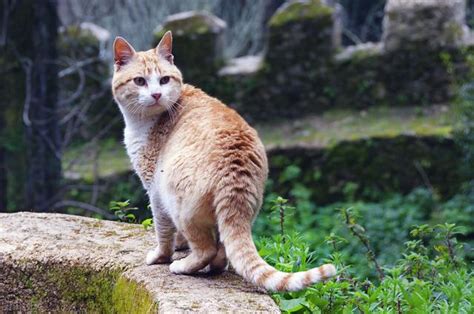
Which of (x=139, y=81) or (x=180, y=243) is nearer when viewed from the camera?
(x=139, y=81)

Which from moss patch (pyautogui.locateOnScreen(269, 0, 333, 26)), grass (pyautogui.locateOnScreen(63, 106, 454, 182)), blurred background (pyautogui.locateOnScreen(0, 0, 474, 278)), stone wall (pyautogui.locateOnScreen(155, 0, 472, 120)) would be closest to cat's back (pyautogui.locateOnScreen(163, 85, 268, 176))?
blurred background (pyautogui.locateOnScreen(0, 0, 474, 278))

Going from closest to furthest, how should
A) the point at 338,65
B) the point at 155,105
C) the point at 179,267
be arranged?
1. the point at 179,267
2. the point at 155,105
3. the point at 338,65

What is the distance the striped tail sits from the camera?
10.2ft

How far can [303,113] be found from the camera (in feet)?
35.7

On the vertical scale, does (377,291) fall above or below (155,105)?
below

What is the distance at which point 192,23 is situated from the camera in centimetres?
1093

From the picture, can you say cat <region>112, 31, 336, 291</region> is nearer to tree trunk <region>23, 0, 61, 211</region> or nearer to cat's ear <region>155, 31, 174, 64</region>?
cat's ear <region>155, 31, 174, 64</region>

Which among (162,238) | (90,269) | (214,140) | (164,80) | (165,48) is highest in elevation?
(165,48)

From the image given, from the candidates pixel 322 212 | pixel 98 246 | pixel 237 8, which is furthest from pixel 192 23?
pixel 98 246

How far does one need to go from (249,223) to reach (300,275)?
0.48m

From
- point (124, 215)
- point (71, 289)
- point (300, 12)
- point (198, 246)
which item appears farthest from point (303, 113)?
point (198, 246)

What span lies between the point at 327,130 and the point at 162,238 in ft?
21.3

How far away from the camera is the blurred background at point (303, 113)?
8773 mm

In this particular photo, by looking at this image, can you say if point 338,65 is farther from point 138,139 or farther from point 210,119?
point 210,119
